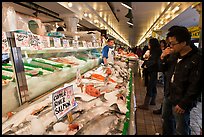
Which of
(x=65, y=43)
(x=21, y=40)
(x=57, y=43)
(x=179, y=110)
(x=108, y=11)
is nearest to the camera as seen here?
(x=21, y=40)

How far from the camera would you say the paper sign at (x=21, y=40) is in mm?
1659

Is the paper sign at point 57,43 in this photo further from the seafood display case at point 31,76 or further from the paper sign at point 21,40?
the paper sign at point 21,40

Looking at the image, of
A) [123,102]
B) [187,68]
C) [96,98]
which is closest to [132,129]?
[123,102]

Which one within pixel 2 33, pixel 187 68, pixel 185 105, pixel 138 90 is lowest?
pixel 138 90

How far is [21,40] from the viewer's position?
170 cm

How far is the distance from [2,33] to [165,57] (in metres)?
2.53

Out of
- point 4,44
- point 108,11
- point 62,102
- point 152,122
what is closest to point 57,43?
point 4,44

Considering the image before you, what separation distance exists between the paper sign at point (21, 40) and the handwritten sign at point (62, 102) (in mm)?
661

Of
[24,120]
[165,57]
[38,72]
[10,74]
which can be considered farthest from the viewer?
[165,57]

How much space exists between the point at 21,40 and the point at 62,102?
77 centimetres

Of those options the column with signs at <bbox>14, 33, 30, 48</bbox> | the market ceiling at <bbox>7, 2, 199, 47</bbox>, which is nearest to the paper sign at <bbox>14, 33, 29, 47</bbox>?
the column with signs at <bbox>14, 33, 30, 48</bbox>

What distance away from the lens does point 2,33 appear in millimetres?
1536

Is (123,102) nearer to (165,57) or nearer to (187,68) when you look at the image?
(187,68)

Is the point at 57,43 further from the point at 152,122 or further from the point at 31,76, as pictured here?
the point at 152,122
